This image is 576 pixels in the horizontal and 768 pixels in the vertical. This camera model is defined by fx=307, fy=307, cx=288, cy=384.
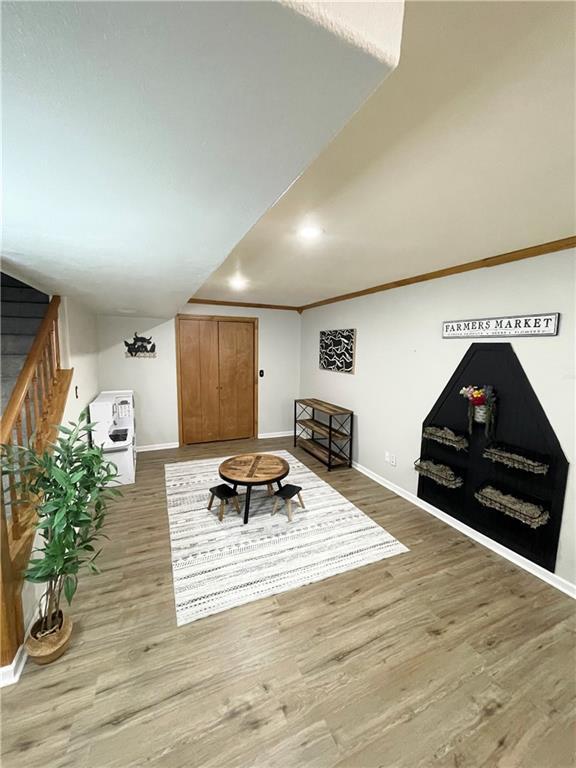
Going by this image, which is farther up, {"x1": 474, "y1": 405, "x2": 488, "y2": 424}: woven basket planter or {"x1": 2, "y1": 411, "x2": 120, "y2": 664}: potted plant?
{"x1": 474, "y1": 405, "x2": 488, "y2": 424}: woven basket planter

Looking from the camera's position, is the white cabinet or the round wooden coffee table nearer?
the round wooden coffee table

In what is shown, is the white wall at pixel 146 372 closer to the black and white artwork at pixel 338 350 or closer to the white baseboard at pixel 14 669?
the black and white artwork at pixel 338 350

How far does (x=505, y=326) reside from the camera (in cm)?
243

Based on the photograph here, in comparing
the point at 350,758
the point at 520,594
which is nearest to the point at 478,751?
the point at 350,758

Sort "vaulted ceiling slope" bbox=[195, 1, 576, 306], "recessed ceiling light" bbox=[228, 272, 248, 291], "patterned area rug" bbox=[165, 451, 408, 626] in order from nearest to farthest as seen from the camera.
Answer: "vaulted ceiling slope" bbox=[195, 1, 576, 306] → "patterned area rug" bbox=[165, 451, 408, 626] → "recessed ceiling light" bbox=[228, 272, 248, 291]

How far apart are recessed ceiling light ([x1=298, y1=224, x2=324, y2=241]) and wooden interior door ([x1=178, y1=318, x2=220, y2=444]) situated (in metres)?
3.32

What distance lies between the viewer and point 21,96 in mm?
545

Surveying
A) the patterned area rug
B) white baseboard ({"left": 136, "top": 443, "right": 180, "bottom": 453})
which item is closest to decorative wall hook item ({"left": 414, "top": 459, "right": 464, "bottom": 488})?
the patterned area rug

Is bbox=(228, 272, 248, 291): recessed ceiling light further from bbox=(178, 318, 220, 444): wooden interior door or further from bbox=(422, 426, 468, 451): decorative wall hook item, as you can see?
bbox=(422, 426, 468, 451): decorative wall hook item

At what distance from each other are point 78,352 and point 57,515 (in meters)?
2.36

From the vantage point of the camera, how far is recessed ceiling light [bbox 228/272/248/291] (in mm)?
3196

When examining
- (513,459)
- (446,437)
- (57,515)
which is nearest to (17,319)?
(57,515)

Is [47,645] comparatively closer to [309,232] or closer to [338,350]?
[309,232]

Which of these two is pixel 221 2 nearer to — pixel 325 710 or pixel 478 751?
pixel 325 710
